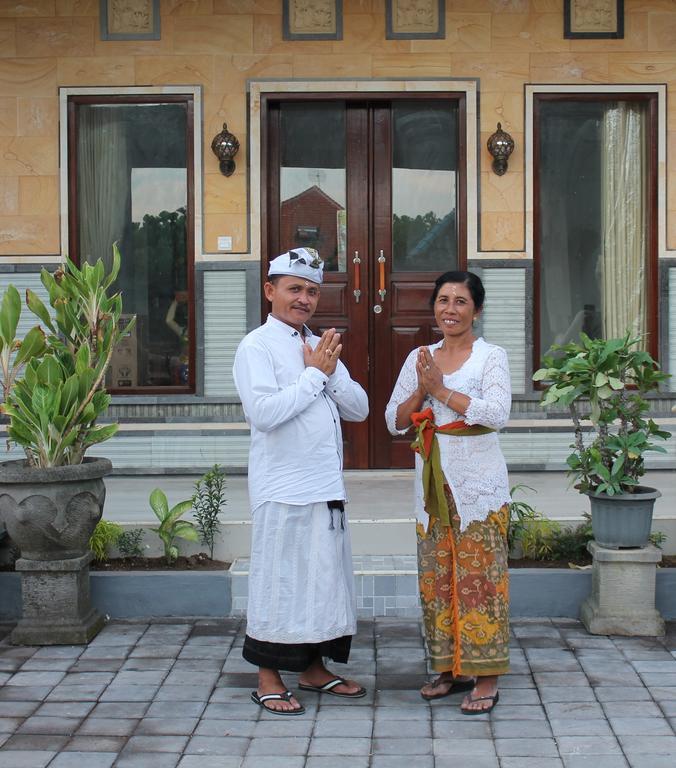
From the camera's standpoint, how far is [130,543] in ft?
19.4

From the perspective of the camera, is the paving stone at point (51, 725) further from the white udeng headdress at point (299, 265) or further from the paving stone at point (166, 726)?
the white udeng headdress at point (299, 265)

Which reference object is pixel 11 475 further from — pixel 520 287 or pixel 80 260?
pixel 520 287

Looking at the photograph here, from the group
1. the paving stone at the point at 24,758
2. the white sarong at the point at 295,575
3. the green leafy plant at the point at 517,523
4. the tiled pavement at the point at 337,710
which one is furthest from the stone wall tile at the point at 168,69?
the paving stone at the point at 24,758

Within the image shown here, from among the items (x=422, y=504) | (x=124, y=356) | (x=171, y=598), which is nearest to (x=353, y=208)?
(x=124, y=356)

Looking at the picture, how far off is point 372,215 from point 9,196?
8.16ft

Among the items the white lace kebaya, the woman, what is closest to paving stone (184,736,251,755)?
the woman

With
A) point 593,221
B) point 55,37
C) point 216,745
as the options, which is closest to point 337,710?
point 216,745

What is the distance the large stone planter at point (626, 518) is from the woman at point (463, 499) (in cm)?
108

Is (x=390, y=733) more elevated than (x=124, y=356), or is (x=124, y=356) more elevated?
(x=124, y=356)

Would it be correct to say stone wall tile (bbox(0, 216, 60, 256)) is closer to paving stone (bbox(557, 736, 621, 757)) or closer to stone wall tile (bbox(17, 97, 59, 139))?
stone wall tile (bbox(17, 97, 59, 139))

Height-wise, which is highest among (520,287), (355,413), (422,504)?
(520,287)

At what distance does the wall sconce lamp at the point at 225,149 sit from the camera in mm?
7680

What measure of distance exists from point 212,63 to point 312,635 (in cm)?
473

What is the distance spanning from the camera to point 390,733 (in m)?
4.17
